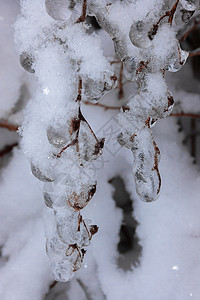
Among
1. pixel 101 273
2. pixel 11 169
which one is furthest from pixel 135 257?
pixel 11 169

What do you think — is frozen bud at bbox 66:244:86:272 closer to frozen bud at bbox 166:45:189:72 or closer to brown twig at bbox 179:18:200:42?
frozen bud at bbox 166:45:189:72

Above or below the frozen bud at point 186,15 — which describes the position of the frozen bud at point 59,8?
above

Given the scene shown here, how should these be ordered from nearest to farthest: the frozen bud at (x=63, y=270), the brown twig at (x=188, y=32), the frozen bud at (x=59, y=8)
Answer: the frozen bud at (x=59, y=8)
the frozen bud at (x=63, y=270)
the brown twig at (x=188, y=32)

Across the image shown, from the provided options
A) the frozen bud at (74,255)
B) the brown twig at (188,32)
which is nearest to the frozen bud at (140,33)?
the frozen bud at (74,255)

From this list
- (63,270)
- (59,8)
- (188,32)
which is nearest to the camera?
(59,8)

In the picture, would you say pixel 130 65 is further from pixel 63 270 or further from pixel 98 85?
pixel 63 270

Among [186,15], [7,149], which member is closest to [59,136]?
[186,15]

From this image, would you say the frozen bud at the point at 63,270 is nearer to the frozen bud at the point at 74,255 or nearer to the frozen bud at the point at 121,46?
the frozen bud at the point at 74,255

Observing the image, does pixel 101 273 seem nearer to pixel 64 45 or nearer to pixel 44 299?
pixel 44 299
